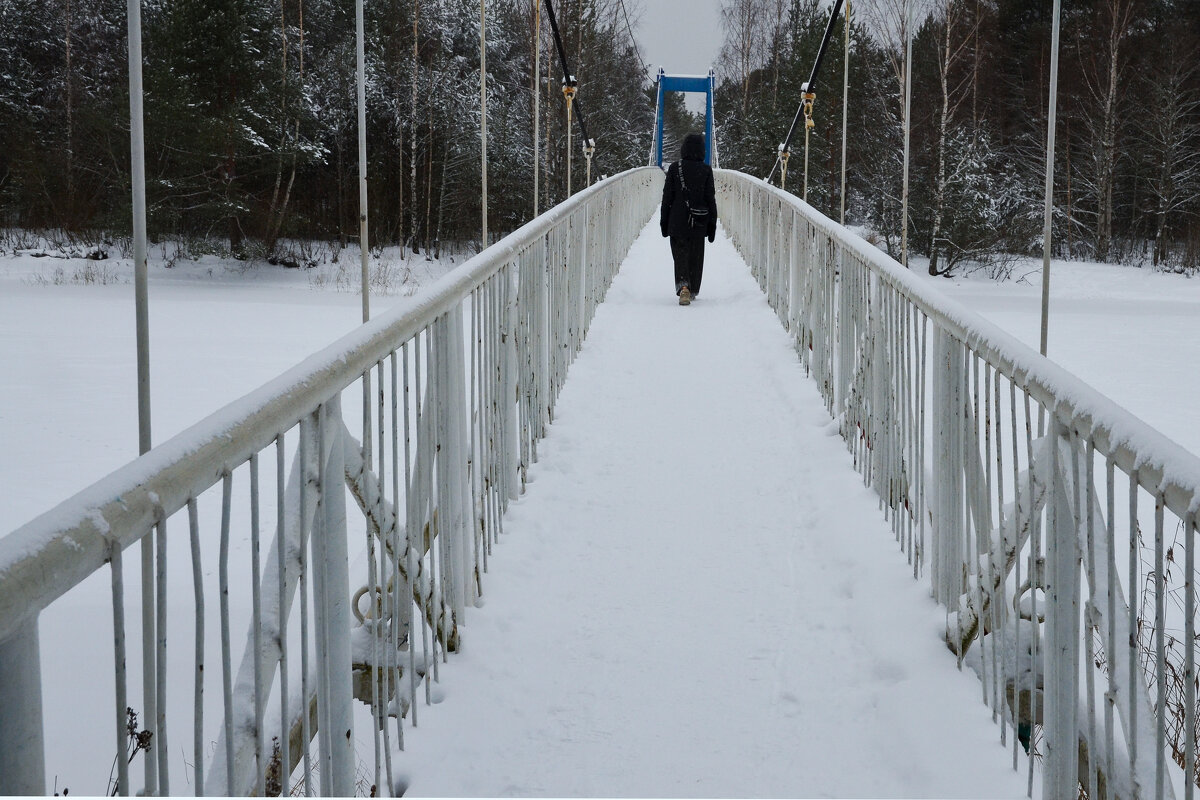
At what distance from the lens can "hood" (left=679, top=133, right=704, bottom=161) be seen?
9312mm

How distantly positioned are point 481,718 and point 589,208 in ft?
20.2

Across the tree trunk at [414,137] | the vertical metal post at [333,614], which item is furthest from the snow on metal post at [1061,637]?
the tree trunk at [414,137]

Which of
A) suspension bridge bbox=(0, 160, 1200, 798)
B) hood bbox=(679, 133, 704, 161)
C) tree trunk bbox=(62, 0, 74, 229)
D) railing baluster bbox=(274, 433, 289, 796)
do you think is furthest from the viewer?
tree trunk bbox=(62, 0, 74, 229)

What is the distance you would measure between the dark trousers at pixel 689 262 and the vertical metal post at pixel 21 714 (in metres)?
8.80

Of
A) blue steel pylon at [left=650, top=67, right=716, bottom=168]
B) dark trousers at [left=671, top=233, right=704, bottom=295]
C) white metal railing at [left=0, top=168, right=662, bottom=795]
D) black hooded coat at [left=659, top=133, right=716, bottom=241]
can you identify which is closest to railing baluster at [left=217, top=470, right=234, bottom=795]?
white metal railing at [left=0, top=168, right=662, bottom=795]

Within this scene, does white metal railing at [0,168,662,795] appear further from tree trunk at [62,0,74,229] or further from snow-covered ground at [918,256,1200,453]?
tree trunk at [62,0,74,229]

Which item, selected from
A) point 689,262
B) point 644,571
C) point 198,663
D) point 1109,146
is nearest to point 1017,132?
point 1109,146

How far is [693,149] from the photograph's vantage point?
938cm

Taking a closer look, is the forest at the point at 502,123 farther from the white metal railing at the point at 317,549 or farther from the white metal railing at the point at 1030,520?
the white metal railing at the point at 1030,520

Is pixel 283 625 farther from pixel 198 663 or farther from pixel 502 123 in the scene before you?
pixel 502 123

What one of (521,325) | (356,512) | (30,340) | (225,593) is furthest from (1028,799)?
(30,340)

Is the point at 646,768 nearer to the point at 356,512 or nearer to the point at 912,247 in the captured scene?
the point at 356,512

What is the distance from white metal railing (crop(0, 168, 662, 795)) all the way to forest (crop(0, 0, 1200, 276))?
18289 millimetres

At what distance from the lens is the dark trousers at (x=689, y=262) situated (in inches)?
382
